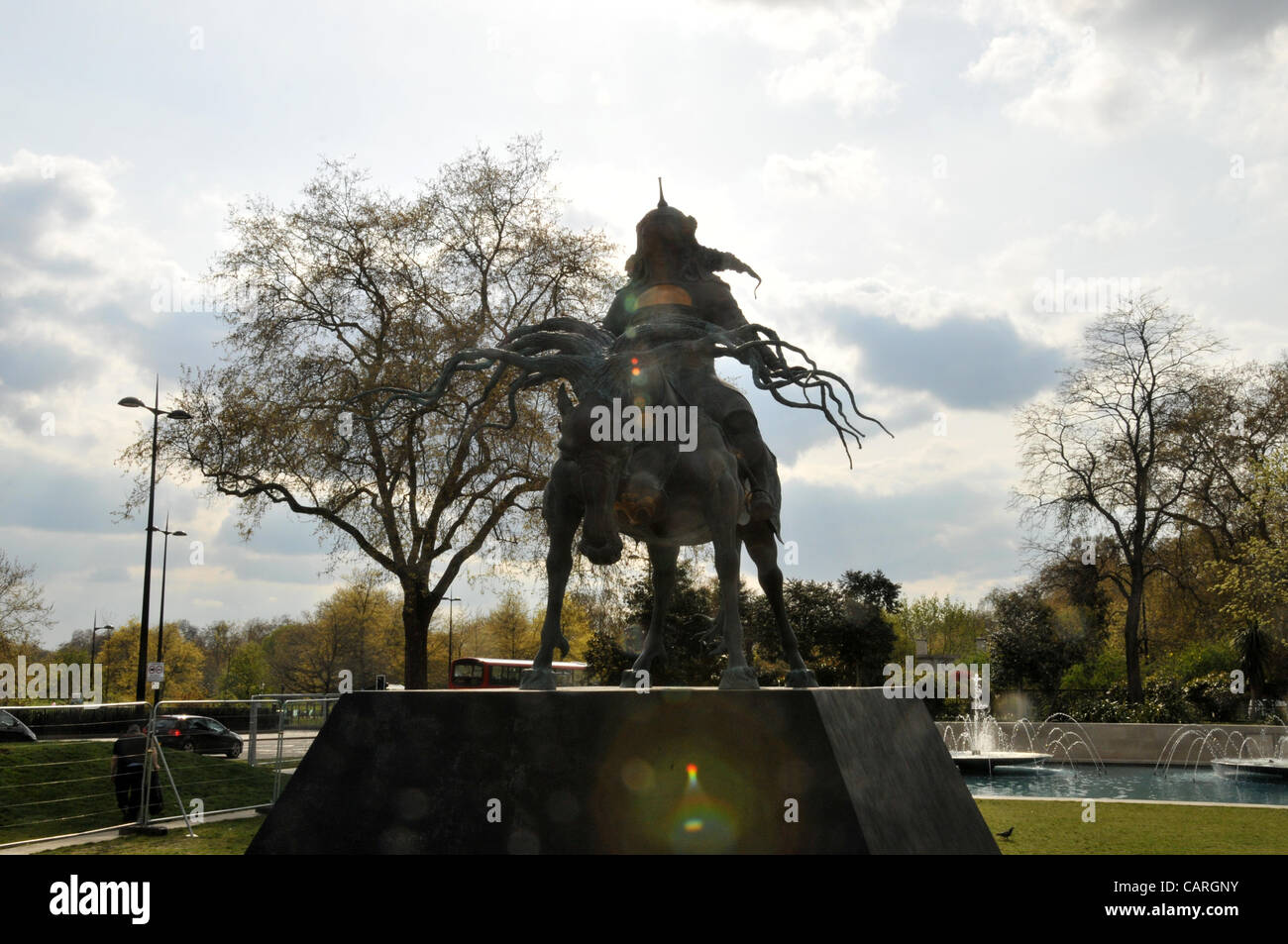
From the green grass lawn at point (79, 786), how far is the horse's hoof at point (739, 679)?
9.54 metres

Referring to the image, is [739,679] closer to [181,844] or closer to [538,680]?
[538,680]

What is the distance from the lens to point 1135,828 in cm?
1287

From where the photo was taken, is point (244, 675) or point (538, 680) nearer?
point (538, 680)

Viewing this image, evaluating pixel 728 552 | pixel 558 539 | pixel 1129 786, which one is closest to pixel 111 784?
pixel 558 539

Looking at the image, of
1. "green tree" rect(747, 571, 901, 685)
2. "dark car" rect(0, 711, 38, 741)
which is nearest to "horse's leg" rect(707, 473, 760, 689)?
"dark car" rect(0, 711, 38, 741)

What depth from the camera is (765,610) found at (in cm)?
3997

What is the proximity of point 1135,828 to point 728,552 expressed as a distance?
9064mm

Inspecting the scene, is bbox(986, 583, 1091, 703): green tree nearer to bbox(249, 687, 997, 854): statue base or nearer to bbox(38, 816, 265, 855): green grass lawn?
bbox(38, 816, 265, 855): green grass lawn

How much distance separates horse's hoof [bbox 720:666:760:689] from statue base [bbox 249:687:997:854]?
24 cm

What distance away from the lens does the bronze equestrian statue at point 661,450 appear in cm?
691

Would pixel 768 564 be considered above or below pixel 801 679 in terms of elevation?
above

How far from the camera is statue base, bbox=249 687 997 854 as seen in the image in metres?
5.99

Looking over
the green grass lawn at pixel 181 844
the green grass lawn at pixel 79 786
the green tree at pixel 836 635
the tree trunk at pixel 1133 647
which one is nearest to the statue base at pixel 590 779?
the green grass lawn at pixel 181 844

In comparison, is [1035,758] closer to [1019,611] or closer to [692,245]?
[1019,611]
